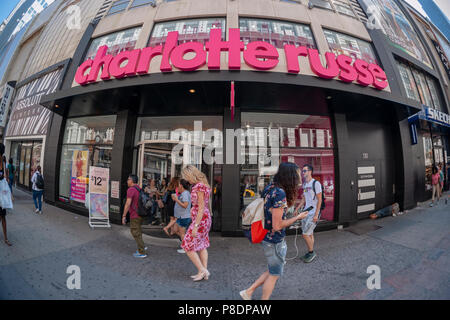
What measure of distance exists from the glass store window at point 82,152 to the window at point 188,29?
12.4ft

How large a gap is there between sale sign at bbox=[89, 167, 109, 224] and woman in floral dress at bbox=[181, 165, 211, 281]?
437cm

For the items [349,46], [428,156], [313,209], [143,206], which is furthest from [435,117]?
[143,206]

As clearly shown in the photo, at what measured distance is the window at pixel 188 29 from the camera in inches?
252

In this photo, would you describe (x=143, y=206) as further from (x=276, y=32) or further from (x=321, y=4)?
(x=321, y=4)

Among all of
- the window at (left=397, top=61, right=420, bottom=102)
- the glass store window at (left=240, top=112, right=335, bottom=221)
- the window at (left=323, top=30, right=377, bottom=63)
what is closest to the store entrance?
the glass store window at (left=240, top=112, right=335, bottom=221)

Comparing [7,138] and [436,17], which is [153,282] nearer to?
[436,17]

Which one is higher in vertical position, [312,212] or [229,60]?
[229,60]

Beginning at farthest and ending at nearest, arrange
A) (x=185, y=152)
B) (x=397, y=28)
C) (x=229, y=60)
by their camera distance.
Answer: (x=397, y=28) < (x=185, y=152) < (x=229, y=60)

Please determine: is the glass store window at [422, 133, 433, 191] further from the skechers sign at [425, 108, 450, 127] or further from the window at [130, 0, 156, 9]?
the window at [130, 0, 156, 9]

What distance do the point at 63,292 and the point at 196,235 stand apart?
2.14m

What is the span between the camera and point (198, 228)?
3000mm

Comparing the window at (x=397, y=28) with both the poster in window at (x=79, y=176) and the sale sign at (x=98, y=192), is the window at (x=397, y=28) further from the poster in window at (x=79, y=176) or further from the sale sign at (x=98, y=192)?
the poster in window at (x=79, y=176)

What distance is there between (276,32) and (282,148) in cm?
460

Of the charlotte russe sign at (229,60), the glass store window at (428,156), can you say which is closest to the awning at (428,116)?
the glass store window at (428,156)
